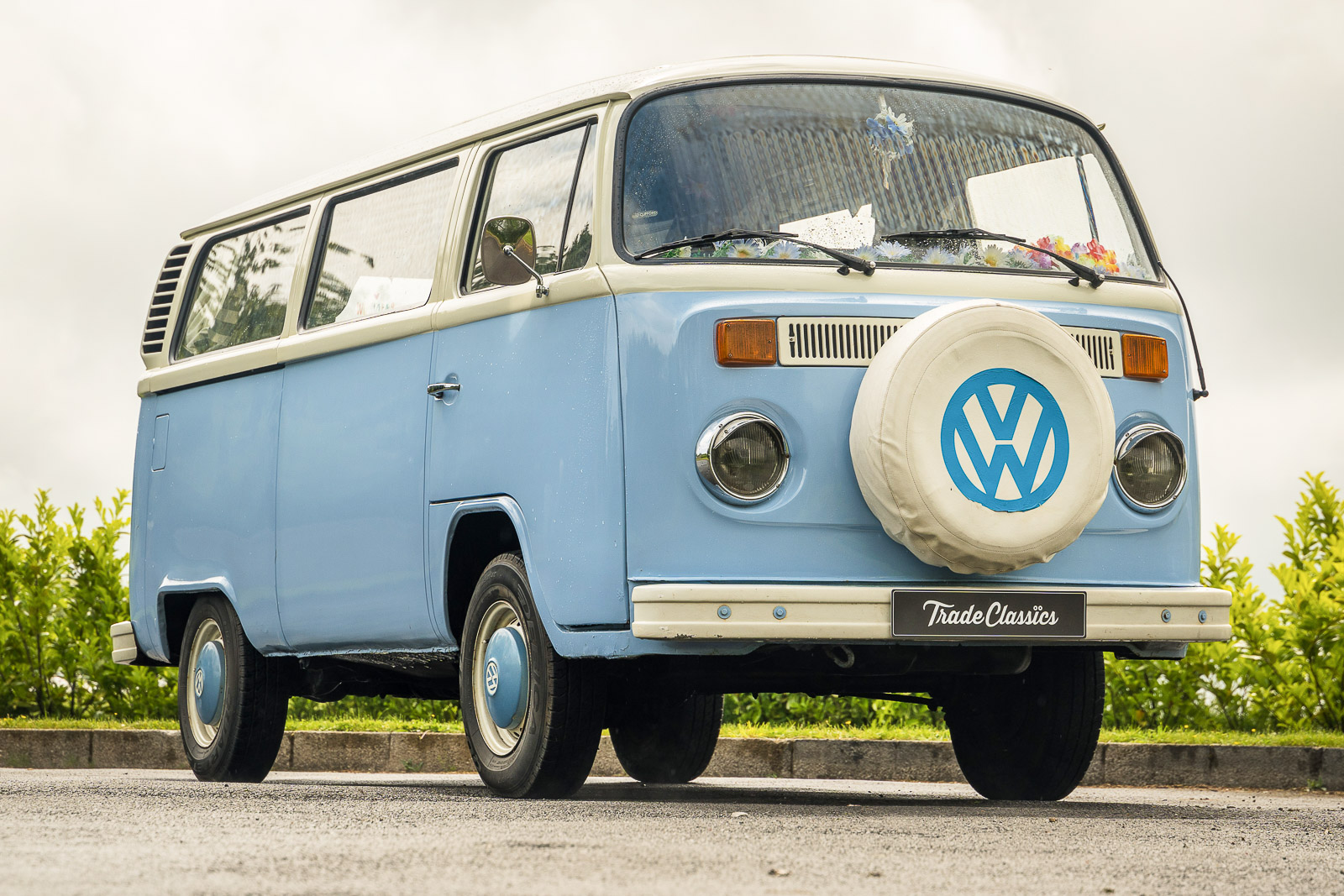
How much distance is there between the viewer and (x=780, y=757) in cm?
1061

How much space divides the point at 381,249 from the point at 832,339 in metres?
2.35

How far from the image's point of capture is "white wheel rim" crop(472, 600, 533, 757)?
682 centimetres

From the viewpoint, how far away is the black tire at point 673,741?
29.9ft

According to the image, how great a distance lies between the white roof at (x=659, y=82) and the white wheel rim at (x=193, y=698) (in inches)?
92.8

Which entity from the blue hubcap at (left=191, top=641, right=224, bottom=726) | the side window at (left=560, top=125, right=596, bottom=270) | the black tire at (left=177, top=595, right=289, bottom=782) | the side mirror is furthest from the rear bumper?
the side window at (left=560, top=125, right=596, bottom=270)

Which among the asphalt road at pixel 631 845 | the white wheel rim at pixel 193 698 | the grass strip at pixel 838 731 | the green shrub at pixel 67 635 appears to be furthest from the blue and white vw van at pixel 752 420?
the green shrub at pixel 67 635

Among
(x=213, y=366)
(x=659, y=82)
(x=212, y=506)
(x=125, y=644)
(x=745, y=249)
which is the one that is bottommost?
(x=125, y=644)

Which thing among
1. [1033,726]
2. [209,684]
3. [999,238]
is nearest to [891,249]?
[999,238]

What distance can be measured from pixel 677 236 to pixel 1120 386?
161cm

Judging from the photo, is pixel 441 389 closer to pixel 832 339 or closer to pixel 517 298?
pixel 517 298

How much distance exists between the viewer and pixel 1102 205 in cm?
717

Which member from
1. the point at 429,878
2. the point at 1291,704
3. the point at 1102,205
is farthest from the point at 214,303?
the point at 1291,704

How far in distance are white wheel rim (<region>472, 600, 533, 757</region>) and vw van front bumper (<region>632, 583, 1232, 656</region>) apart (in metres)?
0.95

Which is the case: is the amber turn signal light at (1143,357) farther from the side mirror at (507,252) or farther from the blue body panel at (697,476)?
the side mirror at (507,252)
